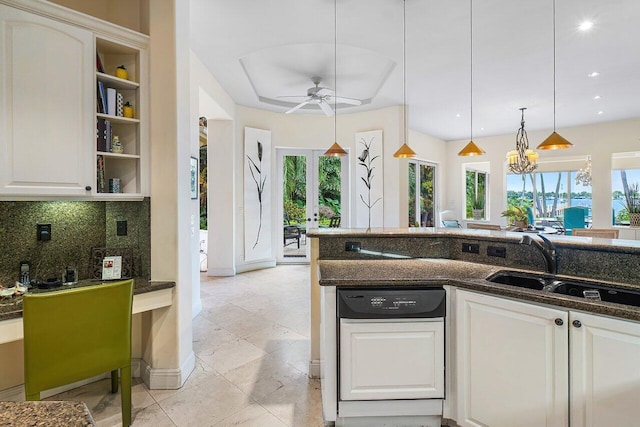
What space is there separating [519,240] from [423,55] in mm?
2798

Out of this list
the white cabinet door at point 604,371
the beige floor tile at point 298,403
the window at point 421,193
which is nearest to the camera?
the white cabinet door at point 604,371

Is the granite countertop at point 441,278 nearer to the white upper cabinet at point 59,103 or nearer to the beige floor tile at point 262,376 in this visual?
the beige floor tile at point 262,376

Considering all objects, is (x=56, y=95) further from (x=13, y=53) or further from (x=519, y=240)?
(x=519, y=240)

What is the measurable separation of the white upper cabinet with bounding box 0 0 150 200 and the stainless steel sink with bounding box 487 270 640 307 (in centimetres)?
250

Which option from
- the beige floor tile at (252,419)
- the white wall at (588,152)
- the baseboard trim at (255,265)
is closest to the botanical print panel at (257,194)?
the baseboard trim at (255,265)

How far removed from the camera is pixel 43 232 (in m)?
2.16

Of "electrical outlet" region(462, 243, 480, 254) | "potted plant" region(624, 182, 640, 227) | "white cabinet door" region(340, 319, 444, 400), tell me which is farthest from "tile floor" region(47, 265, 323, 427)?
"potted plant" region(624, 182, 640, 227)

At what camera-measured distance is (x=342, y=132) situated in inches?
257

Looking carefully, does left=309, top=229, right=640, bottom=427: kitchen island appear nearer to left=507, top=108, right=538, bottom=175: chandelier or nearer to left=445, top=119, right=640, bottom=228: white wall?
left=507, top=108, right=538, bottom=175: chandelier

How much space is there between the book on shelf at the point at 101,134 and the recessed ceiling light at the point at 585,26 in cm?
438

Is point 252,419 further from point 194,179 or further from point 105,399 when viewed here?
point 194,179

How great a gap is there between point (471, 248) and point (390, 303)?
970 mm

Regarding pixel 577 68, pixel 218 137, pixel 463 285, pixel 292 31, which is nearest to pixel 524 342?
pixel 463 285

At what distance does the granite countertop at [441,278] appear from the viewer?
140 centimetres
